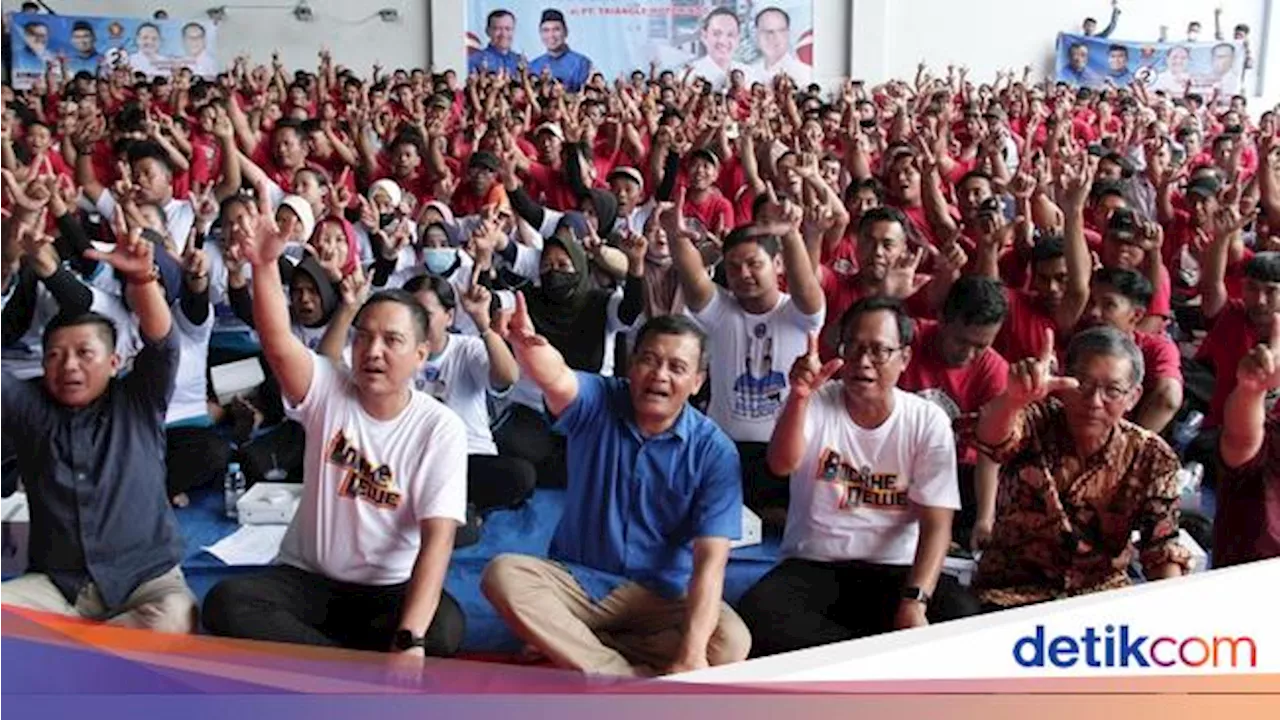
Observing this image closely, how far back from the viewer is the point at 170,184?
16.8 ft

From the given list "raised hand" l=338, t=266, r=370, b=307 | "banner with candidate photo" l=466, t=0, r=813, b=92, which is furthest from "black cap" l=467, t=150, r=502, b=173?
"banner with candidate photo" l=466, t=0, r=813, b=92

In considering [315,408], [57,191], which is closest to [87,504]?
[315,408]

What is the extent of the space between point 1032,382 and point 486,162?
3.50m

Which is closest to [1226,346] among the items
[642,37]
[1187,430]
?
[1187,430]

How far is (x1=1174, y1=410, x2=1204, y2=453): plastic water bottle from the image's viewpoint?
12.4 feet

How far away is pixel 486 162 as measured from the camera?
17.7 feet

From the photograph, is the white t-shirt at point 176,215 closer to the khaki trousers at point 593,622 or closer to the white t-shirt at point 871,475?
the khaki trousers at point 593,622

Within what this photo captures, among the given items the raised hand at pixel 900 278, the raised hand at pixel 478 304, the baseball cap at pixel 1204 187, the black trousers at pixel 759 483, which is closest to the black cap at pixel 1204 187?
the baseball cap at pixel 1204 187

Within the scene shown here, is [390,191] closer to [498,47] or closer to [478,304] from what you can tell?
[478,304]

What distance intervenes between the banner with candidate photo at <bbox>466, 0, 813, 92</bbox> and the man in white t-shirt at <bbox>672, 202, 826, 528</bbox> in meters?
8.73

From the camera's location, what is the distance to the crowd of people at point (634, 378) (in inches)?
96.2

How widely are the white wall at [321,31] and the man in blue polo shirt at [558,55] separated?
1.06 meters

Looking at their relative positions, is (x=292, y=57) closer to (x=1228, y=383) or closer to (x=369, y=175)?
(x=369, y=175)

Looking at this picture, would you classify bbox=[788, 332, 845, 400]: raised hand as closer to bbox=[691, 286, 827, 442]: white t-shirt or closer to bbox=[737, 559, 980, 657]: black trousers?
bbox=[737, 559, 980, 657]: black trousers
